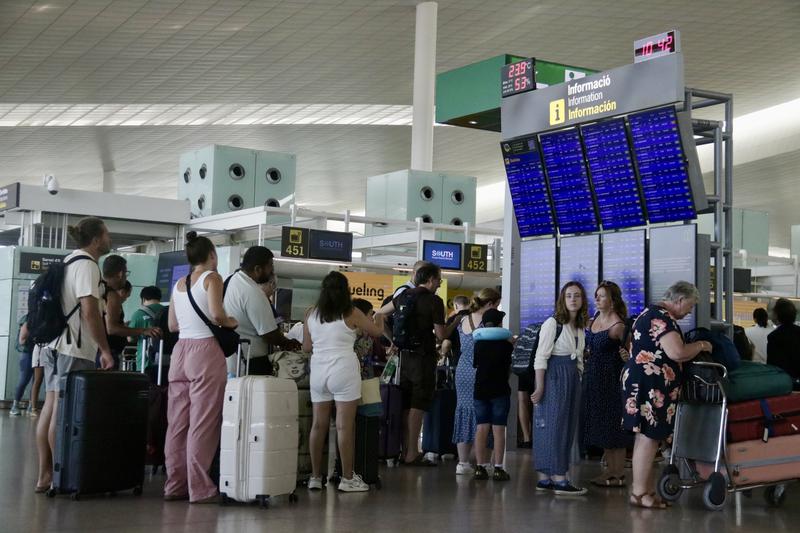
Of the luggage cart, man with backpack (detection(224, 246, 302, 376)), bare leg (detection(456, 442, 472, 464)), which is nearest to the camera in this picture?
the luggage cart

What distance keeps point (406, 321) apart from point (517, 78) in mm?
2737

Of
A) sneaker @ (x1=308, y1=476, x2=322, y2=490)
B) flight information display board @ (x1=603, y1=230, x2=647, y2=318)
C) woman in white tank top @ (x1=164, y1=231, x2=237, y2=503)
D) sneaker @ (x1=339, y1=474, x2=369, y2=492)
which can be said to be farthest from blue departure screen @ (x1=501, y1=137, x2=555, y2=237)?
woman in white tank top @ (x1=164, y1=231, x2=237, y2=503)

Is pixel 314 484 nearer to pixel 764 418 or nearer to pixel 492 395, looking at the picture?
pixel 492 395

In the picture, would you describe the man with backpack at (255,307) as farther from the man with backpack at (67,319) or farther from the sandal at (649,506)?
the sandal at (649,506)

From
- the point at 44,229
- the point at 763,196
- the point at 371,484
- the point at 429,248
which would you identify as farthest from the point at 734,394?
the point at 763,196

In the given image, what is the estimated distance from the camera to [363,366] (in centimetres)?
803

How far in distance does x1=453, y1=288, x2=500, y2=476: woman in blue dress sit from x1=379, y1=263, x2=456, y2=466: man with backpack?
0.21 m

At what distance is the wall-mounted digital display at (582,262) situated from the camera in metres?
8.95

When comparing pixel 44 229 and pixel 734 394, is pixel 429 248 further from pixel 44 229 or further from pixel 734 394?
pixel 734 394

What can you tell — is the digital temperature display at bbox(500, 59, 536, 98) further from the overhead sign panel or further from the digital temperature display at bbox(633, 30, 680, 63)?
the digital temperature display at bbox(633, 30, 680, 63)

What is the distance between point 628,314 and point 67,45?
15.3m

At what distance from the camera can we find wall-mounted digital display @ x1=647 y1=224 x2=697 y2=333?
316 inches

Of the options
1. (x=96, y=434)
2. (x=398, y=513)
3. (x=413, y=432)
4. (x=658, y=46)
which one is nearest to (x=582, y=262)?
(x=658, y=46)

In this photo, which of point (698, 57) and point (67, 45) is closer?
point (67, 45)
